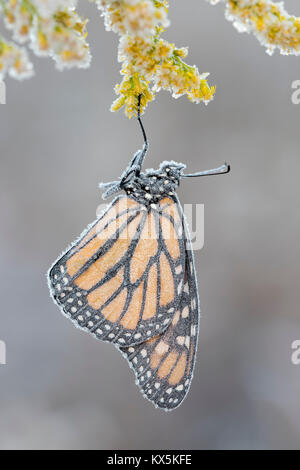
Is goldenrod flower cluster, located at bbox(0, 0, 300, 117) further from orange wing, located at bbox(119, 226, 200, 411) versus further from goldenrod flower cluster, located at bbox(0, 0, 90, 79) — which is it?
orange wing, located at bbox(119, 226, 200, 411)

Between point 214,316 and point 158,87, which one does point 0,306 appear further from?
point 158,87

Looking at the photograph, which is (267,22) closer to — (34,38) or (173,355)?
(34,38)

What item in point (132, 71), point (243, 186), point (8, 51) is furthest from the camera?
point (243, 186)

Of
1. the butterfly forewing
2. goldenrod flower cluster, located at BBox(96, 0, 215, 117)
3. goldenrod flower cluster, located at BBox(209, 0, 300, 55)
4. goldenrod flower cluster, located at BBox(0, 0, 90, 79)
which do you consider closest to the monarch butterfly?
the butterfly forewing

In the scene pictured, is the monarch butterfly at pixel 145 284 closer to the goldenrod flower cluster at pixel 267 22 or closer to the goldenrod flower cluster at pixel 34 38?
the goldenrod flower cluster at pixel 267 22

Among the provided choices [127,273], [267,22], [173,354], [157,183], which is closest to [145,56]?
[267,22]

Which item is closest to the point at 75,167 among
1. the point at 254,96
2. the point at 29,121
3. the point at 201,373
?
the point at 29,121
